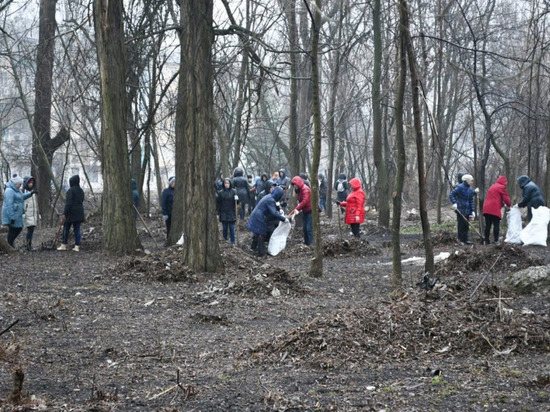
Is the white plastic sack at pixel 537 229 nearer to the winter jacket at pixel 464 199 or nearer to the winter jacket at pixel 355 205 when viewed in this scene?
the winter jacket at pixel 464 199

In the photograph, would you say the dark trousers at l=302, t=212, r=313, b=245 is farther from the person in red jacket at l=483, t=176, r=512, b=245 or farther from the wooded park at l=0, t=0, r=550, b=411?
the person in red jacket at l=483, t=176, r=512, b=245

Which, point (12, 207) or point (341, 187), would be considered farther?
point (341, 187)

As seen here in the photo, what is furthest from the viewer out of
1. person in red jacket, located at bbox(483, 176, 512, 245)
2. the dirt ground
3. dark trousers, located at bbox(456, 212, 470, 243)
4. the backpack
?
the backpack

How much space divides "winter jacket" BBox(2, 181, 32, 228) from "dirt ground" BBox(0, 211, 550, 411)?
5.63 m

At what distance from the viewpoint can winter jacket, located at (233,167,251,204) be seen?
28172mm

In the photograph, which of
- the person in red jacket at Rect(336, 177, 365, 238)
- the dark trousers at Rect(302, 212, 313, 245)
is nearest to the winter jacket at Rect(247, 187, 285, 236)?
the dark trousers at Rect(302, 212, 313, 245)

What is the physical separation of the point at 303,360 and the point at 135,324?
307cm

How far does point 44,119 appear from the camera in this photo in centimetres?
2598

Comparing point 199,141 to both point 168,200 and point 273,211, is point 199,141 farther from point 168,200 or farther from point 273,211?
point 168,200

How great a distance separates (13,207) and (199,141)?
6.88 metres

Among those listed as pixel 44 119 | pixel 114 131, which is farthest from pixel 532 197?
pixel 44 119

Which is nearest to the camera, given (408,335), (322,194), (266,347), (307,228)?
(408,335)

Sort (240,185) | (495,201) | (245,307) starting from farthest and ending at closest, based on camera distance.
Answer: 1. (240,185)
2. (495,201)
3. (245,307)

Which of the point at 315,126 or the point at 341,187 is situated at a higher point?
the point at 315,126
